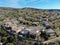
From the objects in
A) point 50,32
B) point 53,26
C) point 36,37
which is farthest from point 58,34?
point 53,26

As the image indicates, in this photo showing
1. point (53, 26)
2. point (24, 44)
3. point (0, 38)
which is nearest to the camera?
point (24, 44)

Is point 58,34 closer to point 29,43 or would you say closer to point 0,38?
point 29,43

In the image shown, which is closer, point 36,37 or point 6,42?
point 6,42

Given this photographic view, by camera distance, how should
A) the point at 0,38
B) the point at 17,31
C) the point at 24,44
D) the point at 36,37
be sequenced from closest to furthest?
the point at 24,44 → the point at 0,38 → the point at 36,37 → the point at 17,31

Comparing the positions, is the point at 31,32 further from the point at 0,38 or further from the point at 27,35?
the point at 0,38

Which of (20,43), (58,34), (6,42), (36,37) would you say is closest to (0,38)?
(6,42)

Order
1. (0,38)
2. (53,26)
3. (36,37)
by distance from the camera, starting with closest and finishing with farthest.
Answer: (0,38) < (36,37) < (53,26)

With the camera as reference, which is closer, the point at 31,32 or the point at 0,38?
the point at 0,38

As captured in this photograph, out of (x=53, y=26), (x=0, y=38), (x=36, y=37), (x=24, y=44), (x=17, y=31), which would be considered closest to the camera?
(x=24, y=44)
